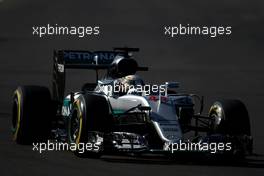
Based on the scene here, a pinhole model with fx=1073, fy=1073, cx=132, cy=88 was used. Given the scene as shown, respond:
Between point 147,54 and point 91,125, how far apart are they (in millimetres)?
30318

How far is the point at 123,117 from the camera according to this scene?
15.5m

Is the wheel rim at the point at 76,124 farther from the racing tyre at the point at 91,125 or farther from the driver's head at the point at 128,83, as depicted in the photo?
the driver's head at the point at 128,83

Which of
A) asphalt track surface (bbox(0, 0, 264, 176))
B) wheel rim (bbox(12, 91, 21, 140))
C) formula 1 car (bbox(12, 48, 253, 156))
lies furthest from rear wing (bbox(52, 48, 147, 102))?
asphalt track surface (bbox(0, 0, 264, 176))

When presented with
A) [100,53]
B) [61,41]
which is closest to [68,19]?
[61,41]

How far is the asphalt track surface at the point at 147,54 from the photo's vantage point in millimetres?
14055

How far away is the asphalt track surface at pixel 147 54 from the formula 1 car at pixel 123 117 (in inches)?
10.4

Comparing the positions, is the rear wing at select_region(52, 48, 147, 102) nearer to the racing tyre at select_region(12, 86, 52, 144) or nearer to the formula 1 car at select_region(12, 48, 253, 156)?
the formula 1 car at select_region(12, 48, 253, 156)

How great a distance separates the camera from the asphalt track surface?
553 inches

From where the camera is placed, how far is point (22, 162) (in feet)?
46.0

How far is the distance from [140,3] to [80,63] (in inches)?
1545

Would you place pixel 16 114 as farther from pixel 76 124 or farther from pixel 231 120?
pixel 231 120

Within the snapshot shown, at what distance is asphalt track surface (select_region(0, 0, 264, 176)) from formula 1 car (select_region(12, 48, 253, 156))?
0.26 m

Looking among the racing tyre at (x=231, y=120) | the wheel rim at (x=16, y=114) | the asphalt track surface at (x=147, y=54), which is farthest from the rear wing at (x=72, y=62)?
the racing tyre at (x=231, y=120)

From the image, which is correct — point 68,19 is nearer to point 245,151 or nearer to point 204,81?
point 204,81
